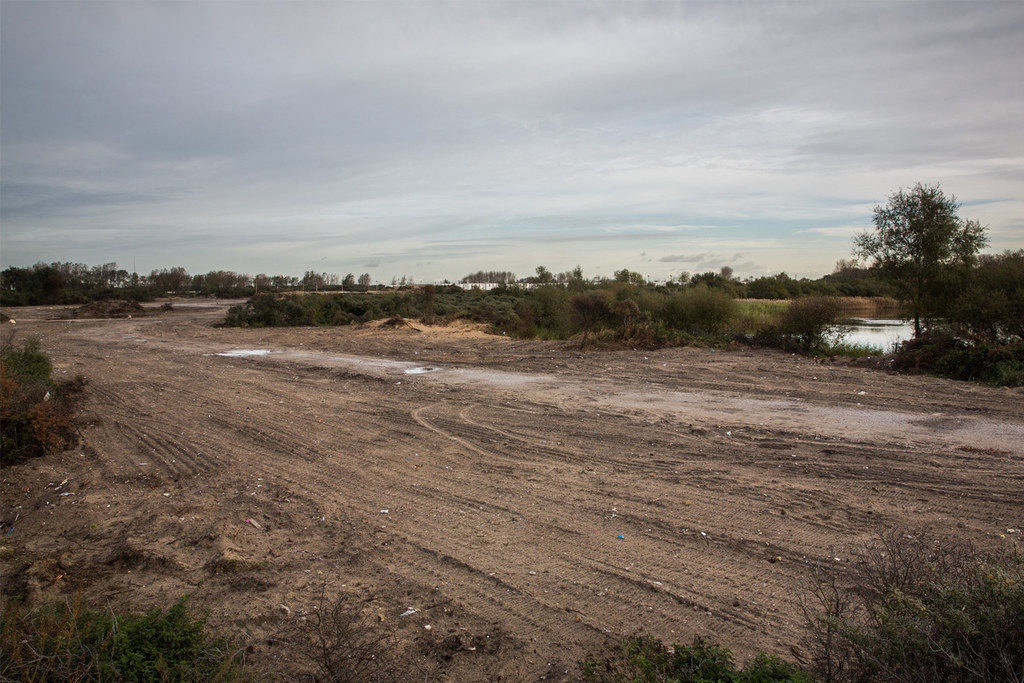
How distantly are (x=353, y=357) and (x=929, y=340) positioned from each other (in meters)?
15.0

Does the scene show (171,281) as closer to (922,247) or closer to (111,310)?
(111,310)

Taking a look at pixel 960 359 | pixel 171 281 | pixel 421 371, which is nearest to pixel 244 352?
pixel 421 371

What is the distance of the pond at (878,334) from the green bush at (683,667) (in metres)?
15.3

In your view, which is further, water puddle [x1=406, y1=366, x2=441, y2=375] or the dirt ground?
water puddle [x1=406, y1=366, x2=441, y2=375]

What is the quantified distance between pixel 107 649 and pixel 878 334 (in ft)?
77.6

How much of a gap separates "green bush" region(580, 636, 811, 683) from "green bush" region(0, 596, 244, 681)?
6.31ft

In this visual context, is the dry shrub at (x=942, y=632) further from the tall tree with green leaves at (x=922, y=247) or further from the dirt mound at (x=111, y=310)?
the dirt mound at (x=111, y=310)

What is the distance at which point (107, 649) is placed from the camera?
2.95 metres

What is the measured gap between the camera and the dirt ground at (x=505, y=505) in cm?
403

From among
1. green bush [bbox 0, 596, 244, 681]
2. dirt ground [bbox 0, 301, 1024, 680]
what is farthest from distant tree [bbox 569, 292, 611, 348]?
green bush [bbox 0, 596, 244, 681]

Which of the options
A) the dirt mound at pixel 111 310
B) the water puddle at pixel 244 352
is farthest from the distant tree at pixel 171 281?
the water puddle at pixel 244 352

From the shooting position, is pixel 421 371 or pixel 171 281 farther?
pixel 171 281

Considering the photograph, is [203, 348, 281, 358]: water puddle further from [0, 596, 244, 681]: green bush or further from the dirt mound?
the dirt mound

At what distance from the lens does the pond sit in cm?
1752
